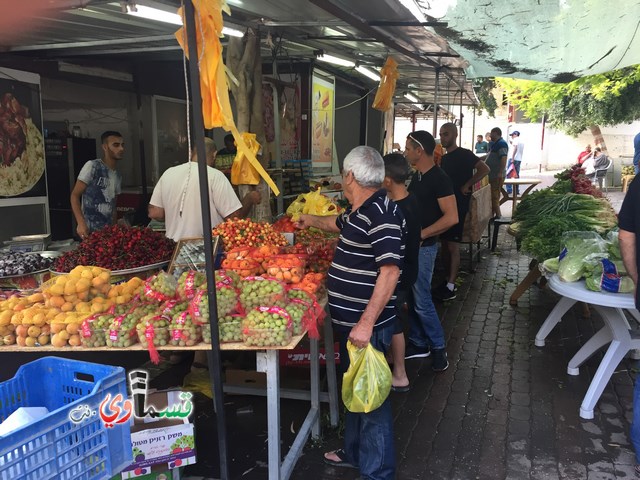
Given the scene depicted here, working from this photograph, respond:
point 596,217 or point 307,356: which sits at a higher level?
point 596,217

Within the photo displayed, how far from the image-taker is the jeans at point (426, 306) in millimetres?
4457

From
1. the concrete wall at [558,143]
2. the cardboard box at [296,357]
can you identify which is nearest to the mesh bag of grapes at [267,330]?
the cardboard box at [296,357]

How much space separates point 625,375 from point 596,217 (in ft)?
5.82

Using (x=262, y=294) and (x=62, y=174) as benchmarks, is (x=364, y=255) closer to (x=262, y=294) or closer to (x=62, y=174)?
(x=262, y=294)

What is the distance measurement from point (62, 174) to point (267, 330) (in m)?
7.23

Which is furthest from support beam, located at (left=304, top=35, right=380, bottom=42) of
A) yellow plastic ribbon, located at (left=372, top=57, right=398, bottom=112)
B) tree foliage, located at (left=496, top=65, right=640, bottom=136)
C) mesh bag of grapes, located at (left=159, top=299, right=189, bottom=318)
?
tree foliage, located at (left=496, top=65, right=640, bottom=136)

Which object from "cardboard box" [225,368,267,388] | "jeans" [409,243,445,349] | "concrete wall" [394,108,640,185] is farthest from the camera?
"concrete wall" [394,108,640,185]

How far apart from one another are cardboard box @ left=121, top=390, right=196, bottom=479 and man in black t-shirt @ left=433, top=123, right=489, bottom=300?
445 centimetres

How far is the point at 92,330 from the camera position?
2.51 meters

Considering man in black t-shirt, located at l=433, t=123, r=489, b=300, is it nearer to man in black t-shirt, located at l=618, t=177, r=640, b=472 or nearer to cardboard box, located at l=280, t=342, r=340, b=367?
cardboard box, located at l=280, t=342, r=340, b=367

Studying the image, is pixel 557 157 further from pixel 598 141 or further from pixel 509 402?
pixel 509 402

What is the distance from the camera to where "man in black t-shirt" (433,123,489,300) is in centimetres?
655

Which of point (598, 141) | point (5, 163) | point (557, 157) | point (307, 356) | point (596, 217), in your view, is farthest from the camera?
point (557, 157)

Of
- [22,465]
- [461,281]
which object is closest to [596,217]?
[461,281]
